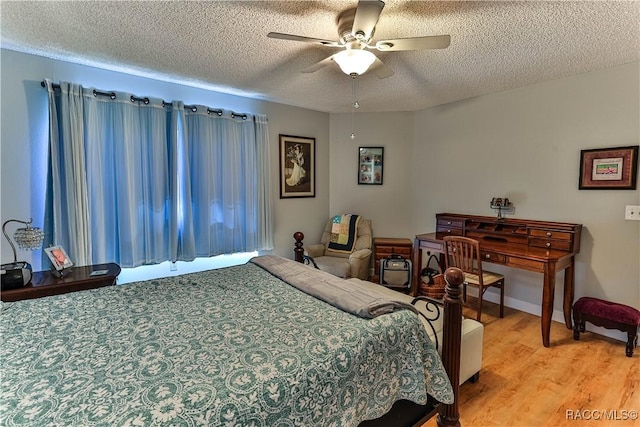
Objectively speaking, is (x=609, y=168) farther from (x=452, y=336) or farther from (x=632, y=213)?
(x=452, y=336)

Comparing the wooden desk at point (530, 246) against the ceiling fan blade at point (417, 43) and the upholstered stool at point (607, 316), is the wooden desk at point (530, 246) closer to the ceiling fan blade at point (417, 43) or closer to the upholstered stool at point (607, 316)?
the upholstered stool at point (607, 316)

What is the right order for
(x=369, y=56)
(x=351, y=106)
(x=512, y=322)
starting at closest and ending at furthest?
(x=369, y=56) → (x=512, y=322) → (x=351, y=106)

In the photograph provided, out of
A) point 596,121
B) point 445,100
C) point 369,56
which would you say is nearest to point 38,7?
point 369,56

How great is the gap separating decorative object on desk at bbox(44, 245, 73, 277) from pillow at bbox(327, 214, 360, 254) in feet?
9.08

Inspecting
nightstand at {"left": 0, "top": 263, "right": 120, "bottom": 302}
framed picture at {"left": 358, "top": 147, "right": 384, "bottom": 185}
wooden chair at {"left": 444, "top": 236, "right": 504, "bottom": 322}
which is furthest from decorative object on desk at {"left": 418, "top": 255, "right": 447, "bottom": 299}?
nightstand at {"left": 0, "top": 263, "right": 120, "bottom": 302}

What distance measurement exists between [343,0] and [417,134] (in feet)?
9.33

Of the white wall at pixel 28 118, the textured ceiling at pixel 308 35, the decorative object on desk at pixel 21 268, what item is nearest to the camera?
the textured ceiling at pixel 308 35

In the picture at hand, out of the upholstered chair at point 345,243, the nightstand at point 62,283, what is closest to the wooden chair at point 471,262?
the upholstered chair at point 345,243

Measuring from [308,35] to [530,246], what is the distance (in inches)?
111

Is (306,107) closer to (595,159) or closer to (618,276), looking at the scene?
(595,159)

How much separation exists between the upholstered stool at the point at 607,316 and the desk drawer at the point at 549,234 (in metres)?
0.57

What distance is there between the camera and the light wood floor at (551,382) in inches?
72.7

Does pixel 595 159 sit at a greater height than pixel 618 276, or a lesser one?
greater

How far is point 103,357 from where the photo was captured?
45.9 inches
